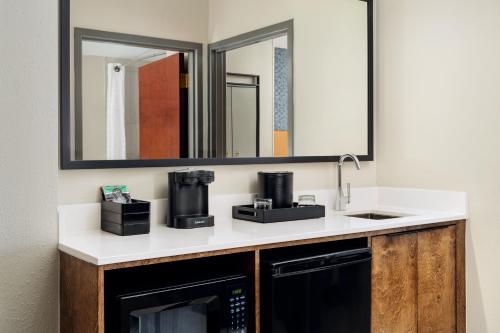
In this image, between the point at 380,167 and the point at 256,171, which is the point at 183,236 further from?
the point at 380,167

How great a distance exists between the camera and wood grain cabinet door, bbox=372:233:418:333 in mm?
2248

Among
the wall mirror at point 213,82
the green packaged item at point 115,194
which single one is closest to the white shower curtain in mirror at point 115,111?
the wall mirror at point 213,82

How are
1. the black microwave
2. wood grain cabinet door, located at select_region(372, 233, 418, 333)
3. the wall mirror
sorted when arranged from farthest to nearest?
wood grain cabinet door, located at select_region(372, 233, 418, 333) → the wall mirror → the black microwave

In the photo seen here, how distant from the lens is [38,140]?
6.09ft

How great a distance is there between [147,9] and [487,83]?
1545mm

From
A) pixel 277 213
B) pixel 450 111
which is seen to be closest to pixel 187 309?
pixel 277 213

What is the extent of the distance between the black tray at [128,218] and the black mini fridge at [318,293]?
18.3 inches

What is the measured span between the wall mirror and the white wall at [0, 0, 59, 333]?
111 millimetres

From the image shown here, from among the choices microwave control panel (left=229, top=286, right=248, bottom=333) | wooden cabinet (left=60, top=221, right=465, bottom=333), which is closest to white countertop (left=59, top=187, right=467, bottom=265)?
wooden cabinet (left=60, top=221, right=465, bottom=333)

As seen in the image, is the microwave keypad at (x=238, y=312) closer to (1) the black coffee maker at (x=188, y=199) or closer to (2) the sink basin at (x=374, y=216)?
(1) the black coffee maker at (x=188, y=199)

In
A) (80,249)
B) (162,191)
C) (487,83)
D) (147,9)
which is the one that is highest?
(147,9)

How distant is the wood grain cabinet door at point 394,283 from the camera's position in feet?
7.38

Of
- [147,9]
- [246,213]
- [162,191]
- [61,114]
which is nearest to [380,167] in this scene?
[246,213]

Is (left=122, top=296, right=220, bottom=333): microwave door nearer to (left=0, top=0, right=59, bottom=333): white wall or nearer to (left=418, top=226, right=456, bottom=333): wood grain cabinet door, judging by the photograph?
(left=0, top=0, right=59, bottom=333): white wall
